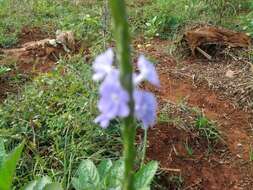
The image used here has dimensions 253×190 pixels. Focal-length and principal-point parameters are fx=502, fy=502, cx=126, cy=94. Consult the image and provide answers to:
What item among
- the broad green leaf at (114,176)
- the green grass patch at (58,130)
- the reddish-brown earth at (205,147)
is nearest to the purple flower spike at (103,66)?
the broad green leaf at (114,176)

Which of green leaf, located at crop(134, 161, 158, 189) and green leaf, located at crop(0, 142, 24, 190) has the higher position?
green leaf, located at crop(0, 142, 24, 190)

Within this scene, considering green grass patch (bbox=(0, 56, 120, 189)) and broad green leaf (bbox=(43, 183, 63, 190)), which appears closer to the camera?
broad green leaf (bbox=(43, 183, 63, 190))

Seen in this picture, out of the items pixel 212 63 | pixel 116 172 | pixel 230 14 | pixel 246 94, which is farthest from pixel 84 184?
pixel 230 14

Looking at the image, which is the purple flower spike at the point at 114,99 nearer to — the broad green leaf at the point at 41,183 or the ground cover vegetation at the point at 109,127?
the broad green leaf at the point at 41,183

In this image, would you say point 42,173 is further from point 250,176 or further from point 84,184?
point 250,176

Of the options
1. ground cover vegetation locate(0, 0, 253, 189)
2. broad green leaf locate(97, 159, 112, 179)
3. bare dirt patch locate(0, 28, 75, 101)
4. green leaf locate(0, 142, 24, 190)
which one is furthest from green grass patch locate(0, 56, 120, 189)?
bare dirt patch locate(0, 28, 75, 101)

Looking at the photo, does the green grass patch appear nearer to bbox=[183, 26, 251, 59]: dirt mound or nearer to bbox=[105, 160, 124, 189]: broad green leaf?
bbox=[105, 160, 124, 189]: broad green leaf

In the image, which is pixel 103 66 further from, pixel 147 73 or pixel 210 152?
pixel 210 152
